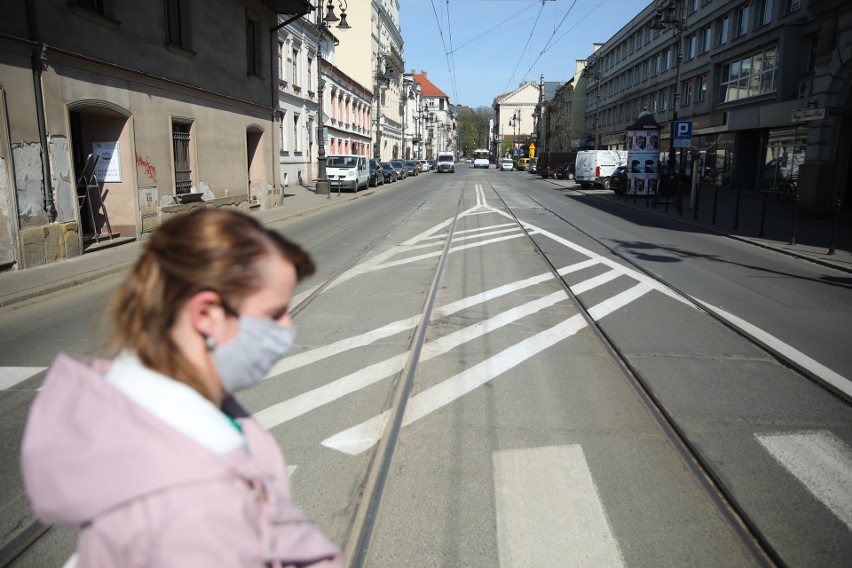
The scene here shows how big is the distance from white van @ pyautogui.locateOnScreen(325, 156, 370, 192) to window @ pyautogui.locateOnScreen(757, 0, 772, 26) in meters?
21.5

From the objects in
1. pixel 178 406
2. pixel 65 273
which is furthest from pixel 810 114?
pixel 178 406

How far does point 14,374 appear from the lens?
5.33m

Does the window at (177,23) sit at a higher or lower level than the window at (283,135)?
higher

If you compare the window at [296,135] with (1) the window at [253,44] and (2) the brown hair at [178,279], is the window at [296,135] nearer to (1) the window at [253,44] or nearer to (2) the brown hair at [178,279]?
(1) the window at [253,44]

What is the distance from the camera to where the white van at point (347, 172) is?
104ft

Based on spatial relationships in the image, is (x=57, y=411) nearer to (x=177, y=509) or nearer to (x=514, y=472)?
(x=177, y=509)

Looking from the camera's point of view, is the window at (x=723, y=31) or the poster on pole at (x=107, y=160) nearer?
the poster on pole at (x=107, y=160)

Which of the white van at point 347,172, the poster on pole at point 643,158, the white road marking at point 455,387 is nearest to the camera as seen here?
the white road marking at point 455,387

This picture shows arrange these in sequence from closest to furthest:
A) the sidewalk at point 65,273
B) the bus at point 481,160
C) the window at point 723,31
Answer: the sidewalk at point 65,273
the window at point 723,31
the bus at point 481,160

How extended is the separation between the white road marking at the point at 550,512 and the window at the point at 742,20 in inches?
1434

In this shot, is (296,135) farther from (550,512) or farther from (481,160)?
(481,160)

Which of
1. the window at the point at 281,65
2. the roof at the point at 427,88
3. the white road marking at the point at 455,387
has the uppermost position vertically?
the roof at the point at 427,88

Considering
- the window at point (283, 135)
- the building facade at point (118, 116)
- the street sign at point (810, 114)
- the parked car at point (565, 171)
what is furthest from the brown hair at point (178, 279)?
the parked car at point (565, 171)

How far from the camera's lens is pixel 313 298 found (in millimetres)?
8258
